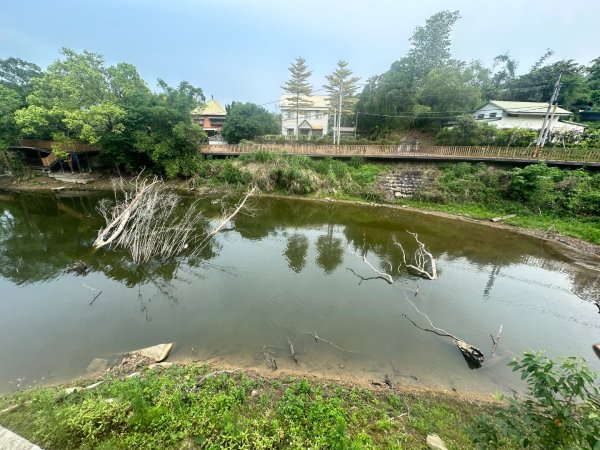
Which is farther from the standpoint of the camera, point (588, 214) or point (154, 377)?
point (588, 214)

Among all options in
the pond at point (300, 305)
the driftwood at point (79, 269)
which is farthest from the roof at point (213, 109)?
the driftwood at point (79, 269)

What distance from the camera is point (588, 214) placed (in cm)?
1516

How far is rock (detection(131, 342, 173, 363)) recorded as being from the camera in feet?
21.0

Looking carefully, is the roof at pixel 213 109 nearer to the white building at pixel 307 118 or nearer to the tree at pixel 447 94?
the white building at pixel 307 118

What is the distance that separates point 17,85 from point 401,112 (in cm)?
4011

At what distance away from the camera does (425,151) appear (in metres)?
21.9

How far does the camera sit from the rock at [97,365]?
614cm

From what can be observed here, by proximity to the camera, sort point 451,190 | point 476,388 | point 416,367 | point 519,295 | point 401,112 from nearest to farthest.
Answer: point 476,388, point 416,367, point 519,295, point 451,190, point 401,112

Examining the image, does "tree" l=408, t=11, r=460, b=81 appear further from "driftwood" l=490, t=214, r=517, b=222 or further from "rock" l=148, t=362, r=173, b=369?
"rock" l=148, t=362, r=173, b=369

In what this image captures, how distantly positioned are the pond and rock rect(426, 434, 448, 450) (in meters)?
1.71

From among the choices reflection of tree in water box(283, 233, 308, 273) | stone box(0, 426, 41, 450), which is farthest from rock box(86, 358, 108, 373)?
reflection of tree in water box(283, 233, 308, 273)

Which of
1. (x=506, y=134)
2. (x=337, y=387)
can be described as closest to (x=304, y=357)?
(x=337, y=387)

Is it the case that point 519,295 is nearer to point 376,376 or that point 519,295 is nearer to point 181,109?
point 376,376

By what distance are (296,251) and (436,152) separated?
55.1 ft
